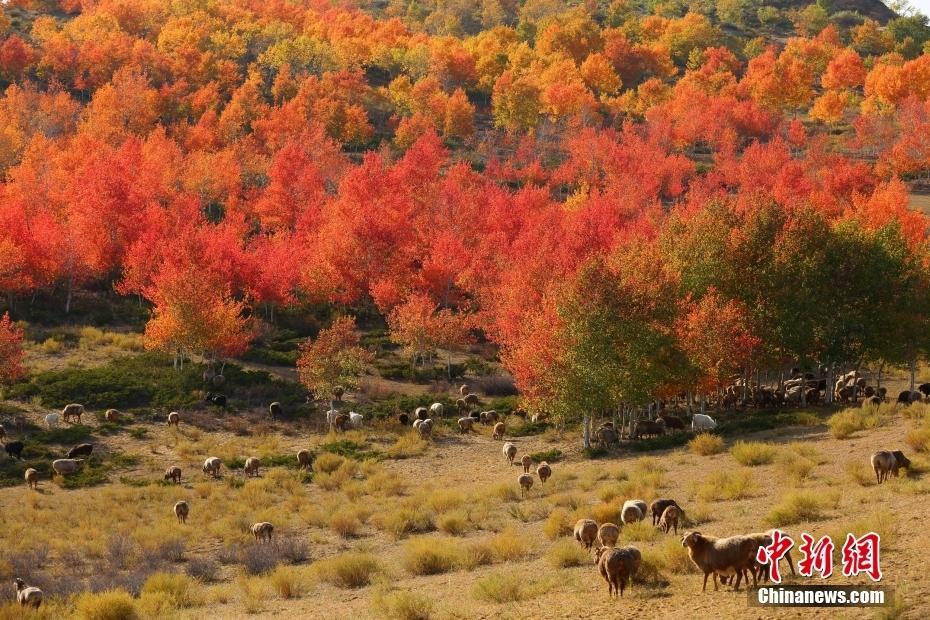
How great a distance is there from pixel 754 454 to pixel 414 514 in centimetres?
1181

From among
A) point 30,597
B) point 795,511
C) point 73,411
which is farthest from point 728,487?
point 73,411

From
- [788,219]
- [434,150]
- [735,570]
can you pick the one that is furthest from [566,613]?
[434,150]

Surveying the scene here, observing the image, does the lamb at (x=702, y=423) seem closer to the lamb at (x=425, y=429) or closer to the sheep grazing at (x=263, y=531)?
the lamb at (x=425, y=429)

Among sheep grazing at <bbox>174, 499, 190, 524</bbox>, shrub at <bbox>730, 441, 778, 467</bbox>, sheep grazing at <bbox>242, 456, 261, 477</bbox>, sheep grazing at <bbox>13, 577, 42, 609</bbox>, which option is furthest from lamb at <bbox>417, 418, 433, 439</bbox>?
sheep grazing at <bbox>13, 577, 42, 609</bbox>

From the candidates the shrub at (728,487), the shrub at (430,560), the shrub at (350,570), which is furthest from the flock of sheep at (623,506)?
the shrub at (350,570)

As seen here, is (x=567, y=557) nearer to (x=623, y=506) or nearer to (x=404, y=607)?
(x=623, y=506)

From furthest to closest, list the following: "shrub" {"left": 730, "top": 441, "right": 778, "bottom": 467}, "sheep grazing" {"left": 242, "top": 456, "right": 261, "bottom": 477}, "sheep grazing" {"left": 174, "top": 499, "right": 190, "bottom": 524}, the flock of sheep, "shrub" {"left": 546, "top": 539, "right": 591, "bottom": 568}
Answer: "sheep grazing" {"left": 242, "top": 456, "right": 261, "bottom": 477} < "sheep grazing" {"left": 174, "top": 499, "right": 190, "bottom": 524} < "shrub" {"left": 730, "top": 441, "right": 778, "bottom": 467} < "shrub" {"left": 546, "top": 539, "right": 591, "bottom": 568} < the flock of sheep

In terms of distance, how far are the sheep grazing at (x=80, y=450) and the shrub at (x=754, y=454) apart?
28214 millimetres

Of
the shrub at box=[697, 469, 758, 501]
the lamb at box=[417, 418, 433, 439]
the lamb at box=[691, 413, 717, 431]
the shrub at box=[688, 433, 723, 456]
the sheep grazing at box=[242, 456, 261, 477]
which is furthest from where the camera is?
the lamb at box=[417, 418, 433, 439]

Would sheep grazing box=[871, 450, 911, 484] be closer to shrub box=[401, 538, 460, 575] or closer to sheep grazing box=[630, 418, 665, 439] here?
shrub box=[401, 538, 460, 575]

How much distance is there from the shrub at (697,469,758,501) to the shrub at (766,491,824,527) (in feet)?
14.1

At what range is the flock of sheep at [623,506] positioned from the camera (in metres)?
17.0

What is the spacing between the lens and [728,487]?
89.3ft

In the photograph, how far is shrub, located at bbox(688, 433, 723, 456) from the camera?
35750 millimetres
